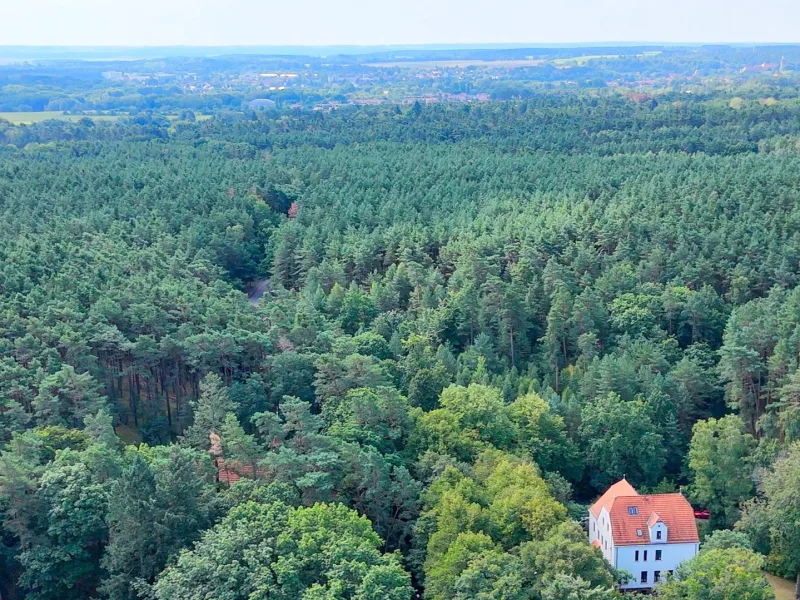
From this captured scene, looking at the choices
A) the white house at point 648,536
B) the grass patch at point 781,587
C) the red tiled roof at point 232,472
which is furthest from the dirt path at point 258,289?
the grass patch at point 781,587

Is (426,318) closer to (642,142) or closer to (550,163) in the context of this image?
(550,163)

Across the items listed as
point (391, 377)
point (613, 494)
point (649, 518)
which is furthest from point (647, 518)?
point (391, 377)

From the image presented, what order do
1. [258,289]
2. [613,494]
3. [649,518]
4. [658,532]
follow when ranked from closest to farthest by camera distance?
[658,532]
[649,518]
[613,494]
[258,289]

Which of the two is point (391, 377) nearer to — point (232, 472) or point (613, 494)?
point (232, 472)

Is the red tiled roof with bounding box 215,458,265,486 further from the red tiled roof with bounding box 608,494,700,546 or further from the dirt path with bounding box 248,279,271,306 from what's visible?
the dirt path with bounding box 248,279,271,306

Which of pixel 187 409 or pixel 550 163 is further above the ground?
pixel 550 163

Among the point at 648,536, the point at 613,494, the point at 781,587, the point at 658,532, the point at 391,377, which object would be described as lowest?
the point at 781,587

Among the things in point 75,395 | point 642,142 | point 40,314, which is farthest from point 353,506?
point 642,142

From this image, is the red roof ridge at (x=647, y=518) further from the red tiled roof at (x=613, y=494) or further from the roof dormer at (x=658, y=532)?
the red tiled roof at (x=613, y=494)
